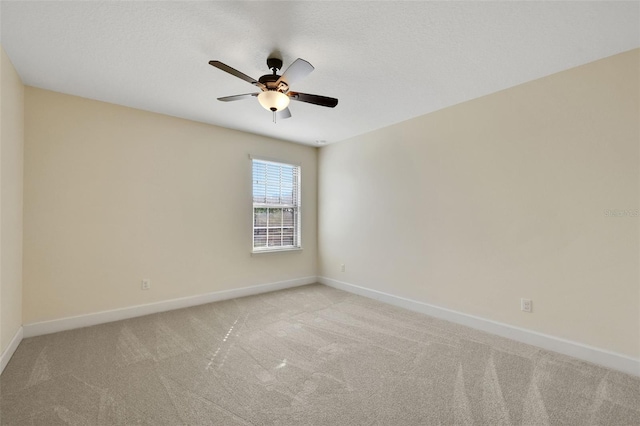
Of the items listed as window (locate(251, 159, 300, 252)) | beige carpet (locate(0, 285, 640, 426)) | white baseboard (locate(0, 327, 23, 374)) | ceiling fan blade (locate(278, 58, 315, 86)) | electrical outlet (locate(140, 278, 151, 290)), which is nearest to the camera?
beige carpet (locate(0, 285, 640, 426))

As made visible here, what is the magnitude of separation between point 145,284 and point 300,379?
8.22ft

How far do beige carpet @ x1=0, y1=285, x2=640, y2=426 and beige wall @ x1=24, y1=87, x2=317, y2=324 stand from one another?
54cm

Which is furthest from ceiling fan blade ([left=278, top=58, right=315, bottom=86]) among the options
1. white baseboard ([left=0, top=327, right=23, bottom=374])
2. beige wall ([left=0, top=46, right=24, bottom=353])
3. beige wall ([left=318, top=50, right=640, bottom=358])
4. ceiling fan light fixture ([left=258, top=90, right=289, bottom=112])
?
white baseboard ([left=0, top=327, right=23, bottom=374])

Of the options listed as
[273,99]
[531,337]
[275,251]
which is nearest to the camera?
[273,99]

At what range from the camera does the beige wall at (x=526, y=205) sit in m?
2.31

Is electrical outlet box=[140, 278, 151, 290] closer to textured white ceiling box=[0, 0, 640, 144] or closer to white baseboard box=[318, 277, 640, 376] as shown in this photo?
textured white ceiling box=[0, 0, 640, 144]

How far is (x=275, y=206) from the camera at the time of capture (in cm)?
Answer: 480

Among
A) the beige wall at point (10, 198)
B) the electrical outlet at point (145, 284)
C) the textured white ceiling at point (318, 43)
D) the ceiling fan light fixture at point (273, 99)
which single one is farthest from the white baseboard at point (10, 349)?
the ceiling fan light fixture at point (273, 99)

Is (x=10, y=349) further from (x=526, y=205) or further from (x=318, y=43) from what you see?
(x=526, y=205)

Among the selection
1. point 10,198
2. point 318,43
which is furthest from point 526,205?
point 10,198

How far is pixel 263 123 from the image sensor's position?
3992 millimetres

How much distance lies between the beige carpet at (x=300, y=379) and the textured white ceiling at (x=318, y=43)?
2.56 m

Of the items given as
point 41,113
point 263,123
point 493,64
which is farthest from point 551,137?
point 41,113

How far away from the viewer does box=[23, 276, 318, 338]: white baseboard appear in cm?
293
